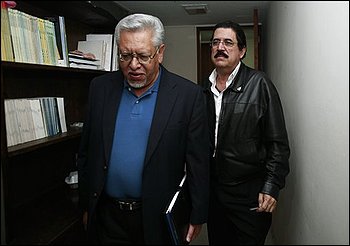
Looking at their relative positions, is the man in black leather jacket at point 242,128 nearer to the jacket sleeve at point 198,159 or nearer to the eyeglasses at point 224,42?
the eyeglasses at point 224,42

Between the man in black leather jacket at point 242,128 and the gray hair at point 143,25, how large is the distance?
32 centimetres

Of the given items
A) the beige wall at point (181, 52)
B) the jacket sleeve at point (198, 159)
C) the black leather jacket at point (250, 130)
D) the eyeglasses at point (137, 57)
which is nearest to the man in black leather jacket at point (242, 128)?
the black leather jacket at point (250, 130)

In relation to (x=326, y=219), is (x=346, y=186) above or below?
above

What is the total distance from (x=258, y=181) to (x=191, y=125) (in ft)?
1.64

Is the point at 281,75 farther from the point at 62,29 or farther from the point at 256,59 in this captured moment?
the point at 62,29

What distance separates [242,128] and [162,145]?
17.0 inches

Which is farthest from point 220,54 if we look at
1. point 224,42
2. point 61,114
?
point 61,114

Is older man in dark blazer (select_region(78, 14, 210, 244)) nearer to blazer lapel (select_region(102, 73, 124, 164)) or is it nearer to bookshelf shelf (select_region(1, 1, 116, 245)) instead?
blazer lapel (select_region(102, 73, 124, 164))

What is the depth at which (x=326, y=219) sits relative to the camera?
815 millimetres

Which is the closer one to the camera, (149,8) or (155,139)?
(155,139)

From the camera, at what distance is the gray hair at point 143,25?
0.90 m

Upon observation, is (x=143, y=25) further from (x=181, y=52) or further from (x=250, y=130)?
(x=250, y=130)

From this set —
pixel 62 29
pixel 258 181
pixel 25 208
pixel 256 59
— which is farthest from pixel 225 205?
pixel 62 29

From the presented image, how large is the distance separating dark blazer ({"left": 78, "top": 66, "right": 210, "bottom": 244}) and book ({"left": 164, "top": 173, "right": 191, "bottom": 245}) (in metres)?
0.02
